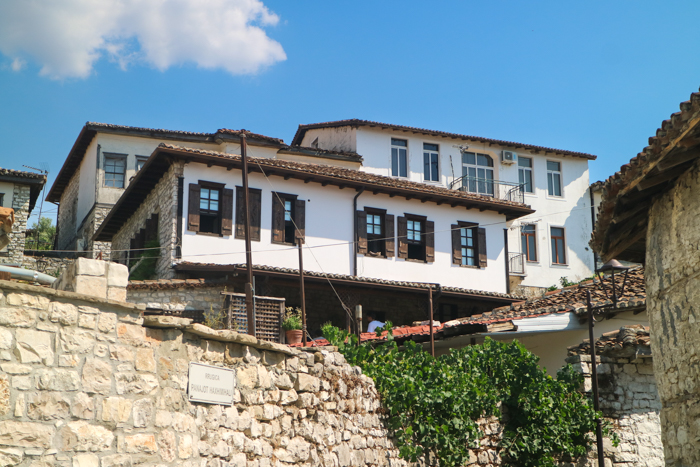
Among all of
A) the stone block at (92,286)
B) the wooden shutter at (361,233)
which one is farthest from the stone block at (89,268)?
the wooden shutter at (361,233)

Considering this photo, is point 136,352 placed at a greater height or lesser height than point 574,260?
lesser

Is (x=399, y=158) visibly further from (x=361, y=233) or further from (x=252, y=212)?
(x=252, y=212)

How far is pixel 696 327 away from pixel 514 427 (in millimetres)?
4769

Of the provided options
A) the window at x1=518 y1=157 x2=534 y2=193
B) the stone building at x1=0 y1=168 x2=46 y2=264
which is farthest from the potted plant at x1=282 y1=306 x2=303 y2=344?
the window at x1=518 y1=157 x2=534 y2=193

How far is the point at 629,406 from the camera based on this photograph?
11.4 m

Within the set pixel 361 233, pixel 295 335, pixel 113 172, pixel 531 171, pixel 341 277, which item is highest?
pixel 531 171

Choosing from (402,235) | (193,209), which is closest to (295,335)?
(193,209)

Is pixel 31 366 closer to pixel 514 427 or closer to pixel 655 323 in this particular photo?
pixel 655 323

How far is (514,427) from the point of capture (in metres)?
10.5

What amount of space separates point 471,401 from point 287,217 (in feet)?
34.9

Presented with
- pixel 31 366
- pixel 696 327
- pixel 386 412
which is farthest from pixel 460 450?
pixel 31 366

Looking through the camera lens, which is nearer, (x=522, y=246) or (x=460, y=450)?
(x=460, y=450)

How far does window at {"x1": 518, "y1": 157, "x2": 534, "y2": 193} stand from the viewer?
1156 inches

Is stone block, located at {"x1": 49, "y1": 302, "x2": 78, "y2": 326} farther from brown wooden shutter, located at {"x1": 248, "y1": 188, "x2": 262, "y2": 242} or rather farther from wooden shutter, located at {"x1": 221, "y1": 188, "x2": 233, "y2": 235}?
brown wooden shutter, located at {"x1": 248, "y1": 188, "x2": 262, "y2": 242}
